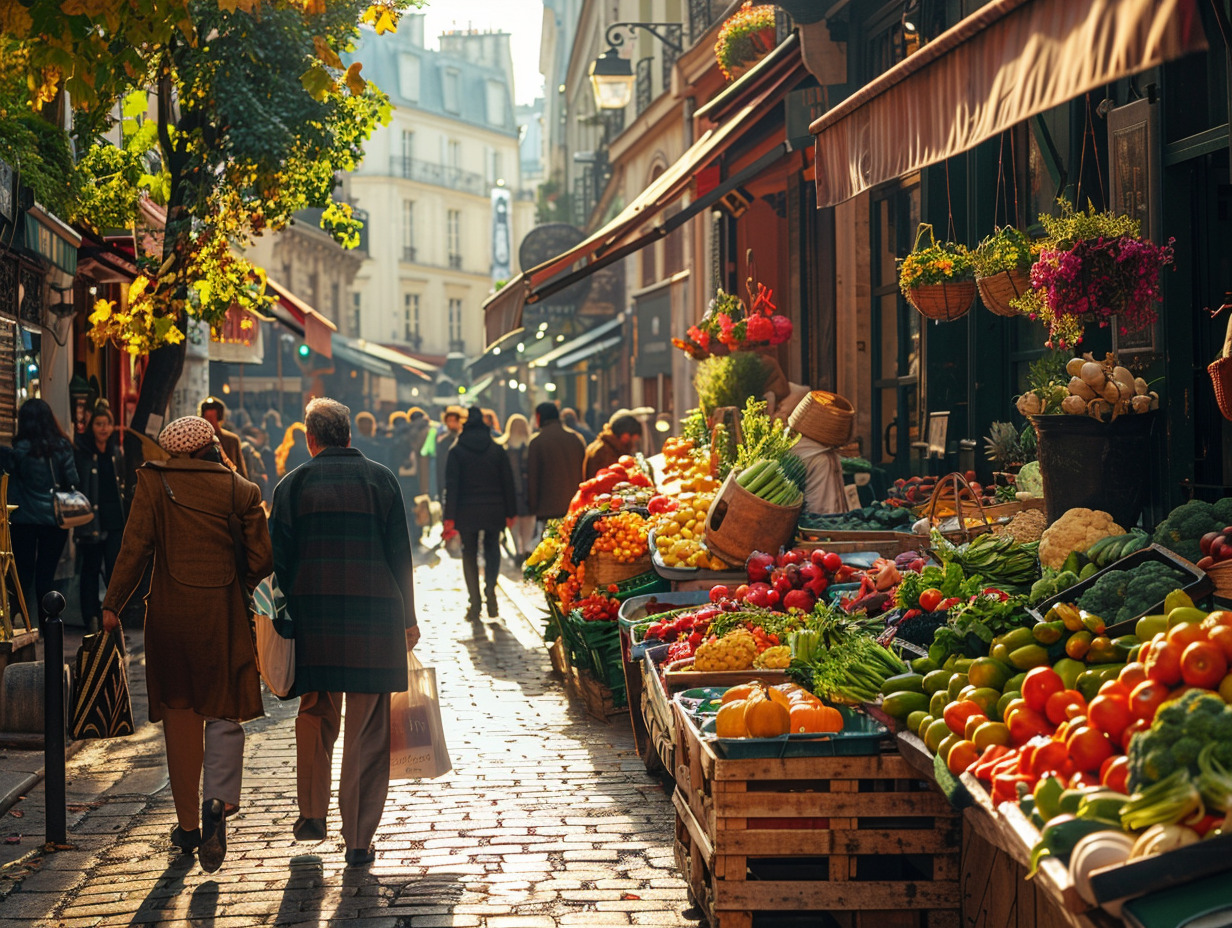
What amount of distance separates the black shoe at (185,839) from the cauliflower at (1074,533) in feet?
12.1

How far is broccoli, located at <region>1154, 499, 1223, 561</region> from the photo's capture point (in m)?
5.45

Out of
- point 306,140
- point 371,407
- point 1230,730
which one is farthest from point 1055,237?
point 371,407

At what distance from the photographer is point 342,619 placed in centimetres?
623

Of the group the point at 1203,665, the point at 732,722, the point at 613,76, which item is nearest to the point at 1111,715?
the point at 1203,665

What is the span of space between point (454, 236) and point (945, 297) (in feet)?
198

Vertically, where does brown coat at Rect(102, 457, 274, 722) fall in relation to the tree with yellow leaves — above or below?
below

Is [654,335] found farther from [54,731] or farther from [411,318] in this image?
[411,318]

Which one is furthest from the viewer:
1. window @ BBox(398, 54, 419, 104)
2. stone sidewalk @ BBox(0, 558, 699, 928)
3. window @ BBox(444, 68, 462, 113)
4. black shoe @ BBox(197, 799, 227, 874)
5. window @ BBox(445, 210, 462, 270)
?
window @ BBox(444, 68, 462, 113)

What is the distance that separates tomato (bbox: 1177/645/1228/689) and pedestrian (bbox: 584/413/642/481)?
11.7 metres

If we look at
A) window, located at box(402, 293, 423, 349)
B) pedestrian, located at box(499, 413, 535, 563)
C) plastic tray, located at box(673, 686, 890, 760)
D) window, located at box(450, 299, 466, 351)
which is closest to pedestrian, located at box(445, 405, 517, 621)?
pedestrian, located at box(499, 413, 535, 563)

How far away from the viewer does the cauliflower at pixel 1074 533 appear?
6.03m

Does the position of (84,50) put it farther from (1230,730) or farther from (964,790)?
(1230,730)

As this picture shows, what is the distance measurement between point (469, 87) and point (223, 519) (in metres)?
67.6

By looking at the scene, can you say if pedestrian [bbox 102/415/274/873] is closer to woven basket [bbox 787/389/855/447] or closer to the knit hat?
the knit hat
